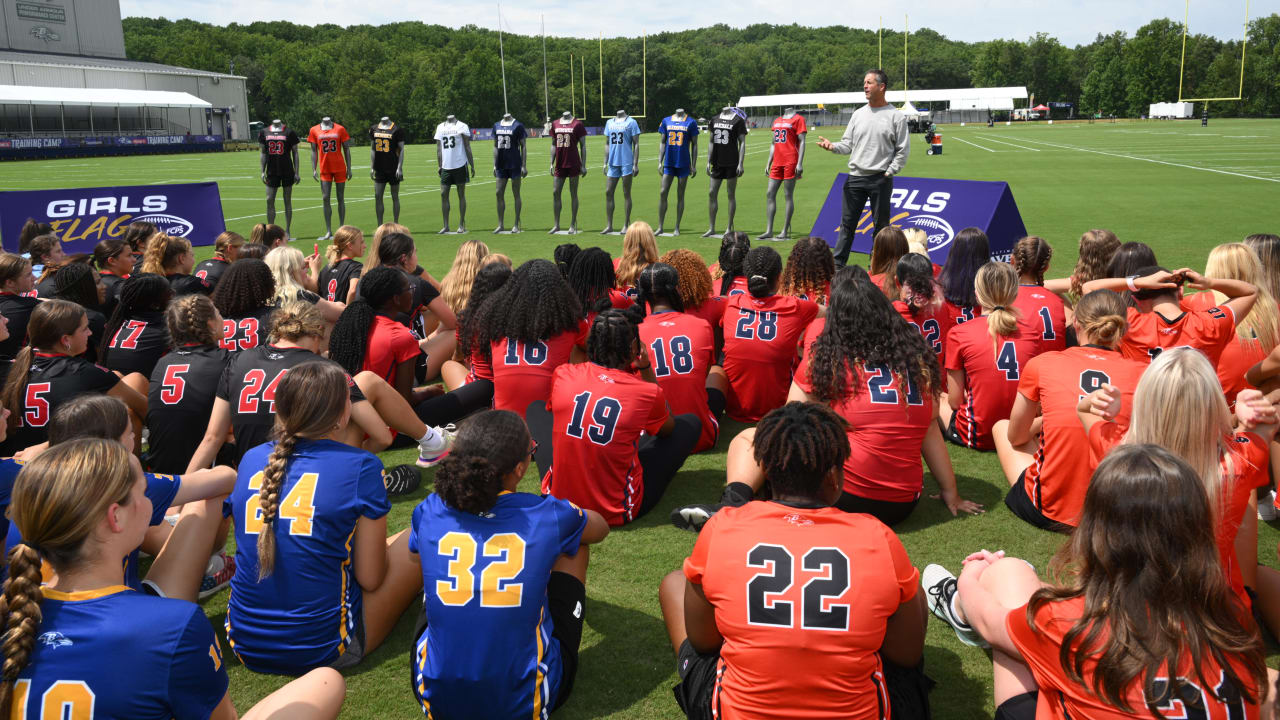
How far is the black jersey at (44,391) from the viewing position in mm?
4648

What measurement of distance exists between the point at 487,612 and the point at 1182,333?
4.26m

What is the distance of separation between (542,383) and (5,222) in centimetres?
941

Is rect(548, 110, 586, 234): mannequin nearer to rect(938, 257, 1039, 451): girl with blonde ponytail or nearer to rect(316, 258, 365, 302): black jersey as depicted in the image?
rect(316, 258, 365, 302): black jersey

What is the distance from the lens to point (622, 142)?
1538 cm

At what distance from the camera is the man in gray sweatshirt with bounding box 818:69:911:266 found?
9.86 metres

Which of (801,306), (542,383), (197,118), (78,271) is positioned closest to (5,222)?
(78,271)

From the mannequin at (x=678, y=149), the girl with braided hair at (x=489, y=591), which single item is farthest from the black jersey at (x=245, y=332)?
the mannequin at (x=678, y=149)

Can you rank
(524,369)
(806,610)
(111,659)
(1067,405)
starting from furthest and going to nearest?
(524,369), (1067,405), (806,610), (111,659)

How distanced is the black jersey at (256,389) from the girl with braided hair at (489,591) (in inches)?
60.5

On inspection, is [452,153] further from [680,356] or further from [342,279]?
[680,356]

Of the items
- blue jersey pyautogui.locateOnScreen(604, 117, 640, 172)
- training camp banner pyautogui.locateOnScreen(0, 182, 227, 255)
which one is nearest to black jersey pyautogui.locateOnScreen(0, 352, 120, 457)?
training camp banner pyautogui.locateOnScreen(0, 182, 227, 255)

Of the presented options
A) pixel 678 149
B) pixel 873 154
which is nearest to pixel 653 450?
pixel 873 154

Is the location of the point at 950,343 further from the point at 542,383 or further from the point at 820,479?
the point at 820,479

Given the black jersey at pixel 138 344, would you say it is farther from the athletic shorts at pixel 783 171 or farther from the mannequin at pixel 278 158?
the athletic shorts at pixel 783 171
